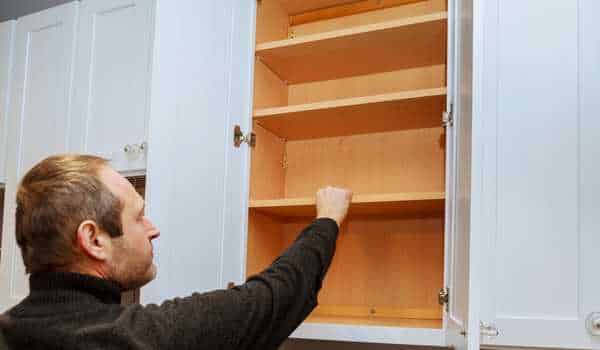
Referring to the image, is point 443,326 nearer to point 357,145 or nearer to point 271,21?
point 357,145

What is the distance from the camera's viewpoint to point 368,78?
2383 mm

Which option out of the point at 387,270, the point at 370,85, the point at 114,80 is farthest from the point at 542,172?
the point at 114,80

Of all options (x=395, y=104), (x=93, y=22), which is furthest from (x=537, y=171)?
(x=93, y=22)

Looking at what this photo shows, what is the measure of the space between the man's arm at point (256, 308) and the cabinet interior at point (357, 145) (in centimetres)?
71

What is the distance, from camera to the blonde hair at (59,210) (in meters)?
1.09

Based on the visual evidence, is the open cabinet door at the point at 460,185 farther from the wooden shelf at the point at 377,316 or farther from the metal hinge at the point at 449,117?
the wooden shelf at the point at 377,316

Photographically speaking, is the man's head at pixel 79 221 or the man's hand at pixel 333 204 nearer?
the man's head at pixel 79 221

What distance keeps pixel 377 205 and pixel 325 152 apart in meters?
0.46

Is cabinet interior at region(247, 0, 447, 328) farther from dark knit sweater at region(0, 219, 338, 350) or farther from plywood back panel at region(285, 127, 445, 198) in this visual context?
dark knit sweater at region(0, 219, 338, 350)

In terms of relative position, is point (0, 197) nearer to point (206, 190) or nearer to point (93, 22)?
point (93, 22)

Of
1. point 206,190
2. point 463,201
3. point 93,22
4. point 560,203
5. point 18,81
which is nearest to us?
point 463,201

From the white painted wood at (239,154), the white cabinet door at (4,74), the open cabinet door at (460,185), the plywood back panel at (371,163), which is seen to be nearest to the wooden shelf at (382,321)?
the open cabinet door at (460,185)

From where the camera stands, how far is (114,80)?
2076mm

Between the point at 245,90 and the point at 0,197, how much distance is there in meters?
1.15
